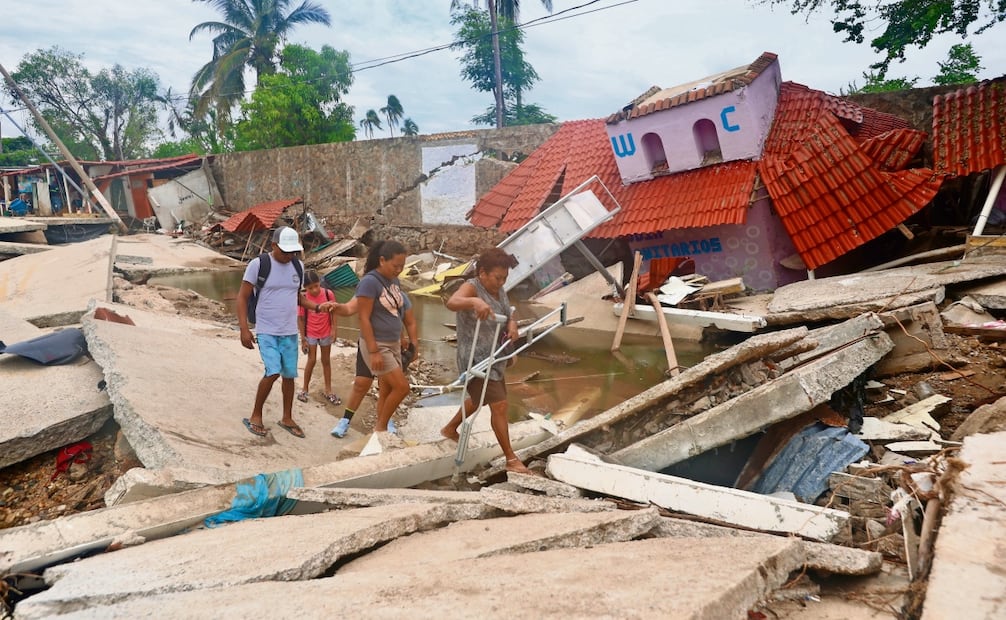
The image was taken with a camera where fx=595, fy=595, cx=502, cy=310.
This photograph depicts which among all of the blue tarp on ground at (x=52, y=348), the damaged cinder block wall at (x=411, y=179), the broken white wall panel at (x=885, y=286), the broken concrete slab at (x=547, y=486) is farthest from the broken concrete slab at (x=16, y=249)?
the broken white wall panel at (x=885, y=286)

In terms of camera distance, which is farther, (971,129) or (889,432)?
(971,129)

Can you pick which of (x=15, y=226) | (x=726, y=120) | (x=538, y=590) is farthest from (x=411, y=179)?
(x=538, y=590)

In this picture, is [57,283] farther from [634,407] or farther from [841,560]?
[841,560]

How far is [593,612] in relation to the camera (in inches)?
53.7

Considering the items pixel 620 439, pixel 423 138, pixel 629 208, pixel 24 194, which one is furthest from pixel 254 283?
pixel 24 194

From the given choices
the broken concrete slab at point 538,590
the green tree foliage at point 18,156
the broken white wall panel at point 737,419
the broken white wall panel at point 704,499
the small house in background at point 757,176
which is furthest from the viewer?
the green tree foliage at point 18,156

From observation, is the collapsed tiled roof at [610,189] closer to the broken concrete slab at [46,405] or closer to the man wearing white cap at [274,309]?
the man wearing white cap at [274,309]

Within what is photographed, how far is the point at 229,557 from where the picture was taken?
2.07 meters

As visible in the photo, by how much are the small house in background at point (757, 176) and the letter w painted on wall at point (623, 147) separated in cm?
2

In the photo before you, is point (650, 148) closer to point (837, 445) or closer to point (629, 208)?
point (629, 208)

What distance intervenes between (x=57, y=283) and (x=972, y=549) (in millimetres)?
11011

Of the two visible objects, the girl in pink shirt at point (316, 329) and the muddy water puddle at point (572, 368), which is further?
the muddy water puddle at point (572, 368)

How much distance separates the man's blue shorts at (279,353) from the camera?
4402 millimetres

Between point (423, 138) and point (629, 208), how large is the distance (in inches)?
320
